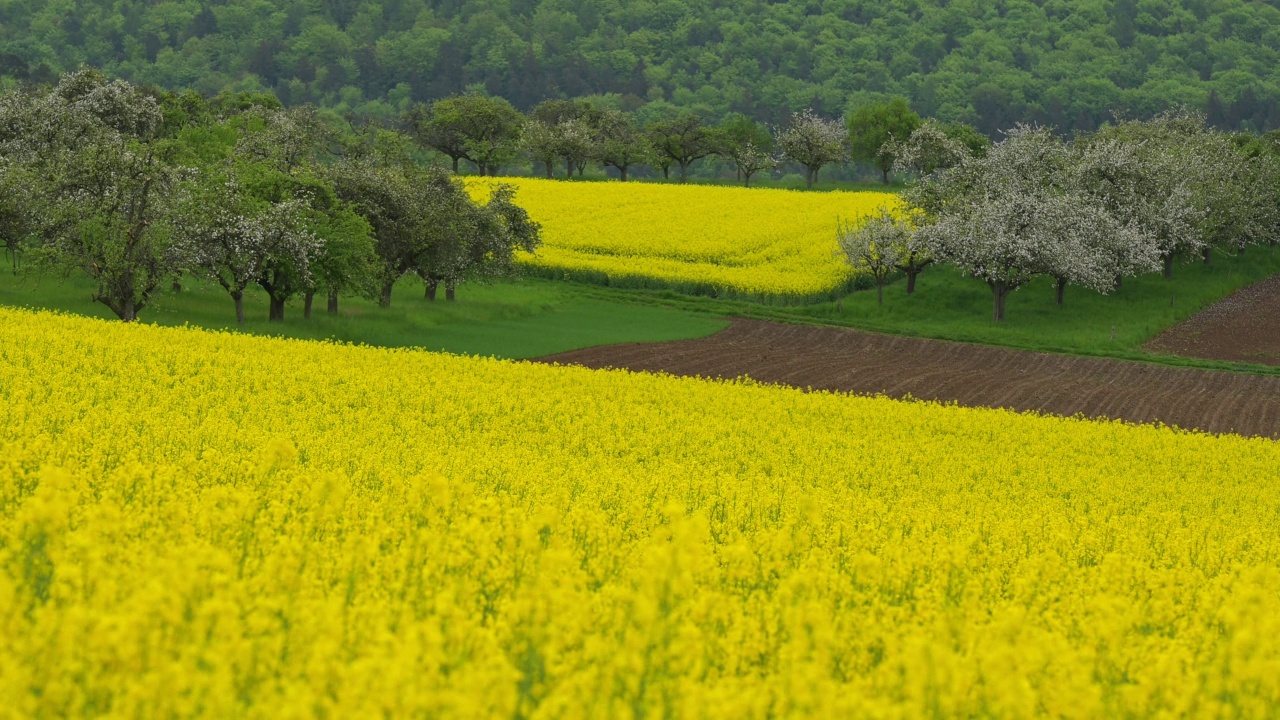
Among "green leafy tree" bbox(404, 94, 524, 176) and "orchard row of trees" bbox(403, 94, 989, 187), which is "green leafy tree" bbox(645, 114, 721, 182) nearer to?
"orchard row of trees" bbox(403, 94, 989, 187)

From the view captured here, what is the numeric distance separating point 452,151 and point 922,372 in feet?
289

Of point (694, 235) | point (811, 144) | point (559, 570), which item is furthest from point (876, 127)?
point (559, 570)

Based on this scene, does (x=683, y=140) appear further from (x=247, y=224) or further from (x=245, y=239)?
(x=245, y=239)

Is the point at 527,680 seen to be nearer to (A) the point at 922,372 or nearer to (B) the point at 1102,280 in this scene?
(A) the point at 922,372

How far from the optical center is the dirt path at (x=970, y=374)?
43.7 metres

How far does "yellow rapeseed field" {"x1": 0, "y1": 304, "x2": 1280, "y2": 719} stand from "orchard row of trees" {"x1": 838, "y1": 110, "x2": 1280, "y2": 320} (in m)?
37.3

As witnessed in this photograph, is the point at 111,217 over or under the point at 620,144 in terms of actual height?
under

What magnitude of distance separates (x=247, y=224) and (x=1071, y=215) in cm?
4065

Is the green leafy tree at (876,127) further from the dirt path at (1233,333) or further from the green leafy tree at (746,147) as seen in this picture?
the dirt path at (1233,333)

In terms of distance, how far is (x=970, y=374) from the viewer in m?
49.1

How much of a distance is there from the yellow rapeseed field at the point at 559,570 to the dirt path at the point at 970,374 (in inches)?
709

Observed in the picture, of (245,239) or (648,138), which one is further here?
(648,138)

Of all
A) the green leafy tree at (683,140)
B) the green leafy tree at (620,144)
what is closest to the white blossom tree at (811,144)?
the green leafy tree at (683,140)

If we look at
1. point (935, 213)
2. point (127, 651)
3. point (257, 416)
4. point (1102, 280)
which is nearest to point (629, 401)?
point (257, 416)
